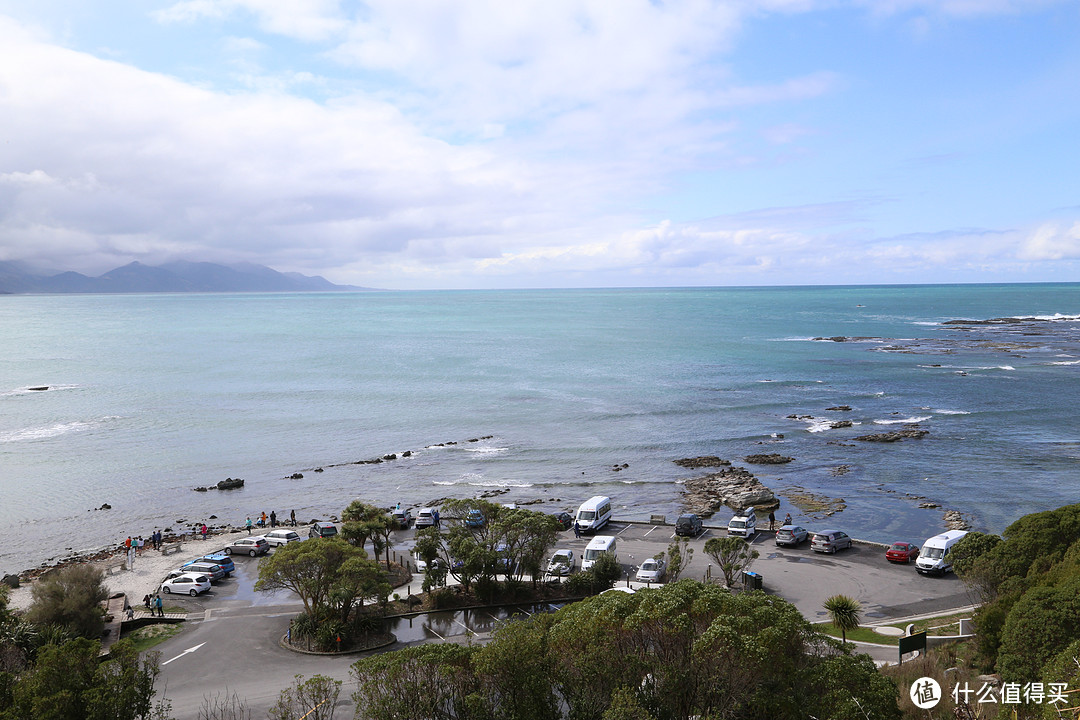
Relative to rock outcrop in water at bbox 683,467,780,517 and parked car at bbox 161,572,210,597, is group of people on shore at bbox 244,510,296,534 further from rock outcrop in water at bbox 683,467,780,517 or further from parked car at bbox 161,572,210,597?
rock outcrop in water at bbox 683,467,780,517

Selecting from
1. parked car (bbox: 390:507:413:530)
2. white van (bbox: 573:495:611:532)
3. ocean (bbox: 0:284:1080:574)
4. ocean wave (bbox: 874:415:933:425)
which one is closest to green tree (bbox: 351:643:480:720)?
white van (bbox: 573:495:611:532)

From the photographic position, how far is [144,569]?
3853cm

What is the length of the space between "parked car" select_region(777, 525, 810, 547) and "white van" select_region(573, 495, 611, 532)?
10179mm

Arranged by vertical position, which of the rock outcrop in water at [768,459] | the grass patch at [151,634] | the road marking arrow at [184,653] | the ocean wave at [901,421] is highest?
the ocean wave at [901,421]

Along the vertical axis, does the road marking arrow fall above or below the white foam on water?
below

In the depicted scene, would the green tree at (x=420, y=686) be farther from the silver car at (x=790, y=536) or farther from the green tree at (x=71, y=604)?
the silver car at (x=790, y=536)

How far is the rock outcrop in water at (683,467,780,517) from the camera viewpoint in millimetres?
47763

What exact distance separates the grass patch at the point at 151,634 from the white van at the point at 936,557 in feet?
112

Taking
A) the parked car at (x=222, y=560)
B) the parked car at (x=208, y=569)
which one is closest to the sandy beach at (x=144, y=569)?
the parked car at (x=208, y=569)

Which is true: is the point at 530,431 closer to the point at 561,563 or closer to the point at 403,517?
the point at 403,517

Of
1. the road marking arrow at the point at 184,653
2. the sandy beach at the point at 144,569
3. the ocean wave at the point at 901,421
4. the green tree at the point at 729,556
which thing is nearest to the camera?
the road marking arrow at the point at 184,653

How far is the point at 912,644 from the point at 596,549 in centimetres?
1711

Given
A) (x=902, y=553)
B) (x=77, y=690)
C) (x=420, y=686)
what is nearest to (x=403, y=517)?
(x=902, y=553)

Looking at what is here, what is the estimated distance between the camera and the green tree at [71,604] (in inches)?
1063
